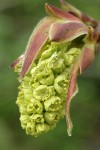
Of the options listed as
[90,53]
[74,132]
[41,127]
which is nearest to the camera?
[41,127]

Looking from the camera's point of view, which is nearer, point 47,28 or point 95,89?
point 47,28

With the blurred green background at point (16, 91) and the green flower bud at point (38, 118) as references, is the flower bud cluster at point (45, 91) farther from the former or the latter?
the blurred green background at point (16, 91)

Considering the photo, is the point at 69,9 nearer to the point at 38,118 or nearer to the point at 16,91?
the point at 38,118

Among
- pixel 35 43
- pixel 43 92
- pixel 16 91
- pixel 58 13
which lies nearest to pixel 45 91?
pixel 43 92

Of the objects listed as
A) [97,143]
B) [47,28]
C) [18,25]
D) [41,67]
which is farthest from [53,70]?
[97,143]

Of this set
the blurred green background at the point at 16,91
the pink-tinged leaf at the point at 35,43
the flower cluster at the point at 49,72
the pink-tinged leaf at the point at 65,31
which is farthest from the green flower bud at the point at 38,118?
the blurred green background at the point at 16,91

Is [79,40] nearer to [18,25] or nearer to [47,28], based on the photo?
[47,28]

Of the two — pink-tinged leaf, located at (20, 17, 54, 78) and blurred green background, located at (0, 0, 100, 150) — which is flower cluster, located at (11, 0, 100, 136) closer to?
pink-tinged leaf, located at (20, 17, 54, 78)
